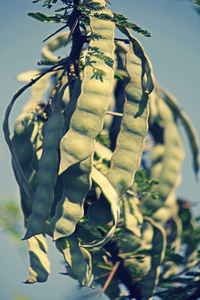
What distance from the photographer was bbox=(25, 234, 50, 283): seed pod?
1872 mm

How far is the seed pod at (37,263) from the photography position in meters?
1.87

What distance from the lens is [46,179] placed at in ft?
5.55

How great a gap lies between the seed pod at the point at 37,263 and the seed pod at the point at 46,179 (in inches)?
8.1

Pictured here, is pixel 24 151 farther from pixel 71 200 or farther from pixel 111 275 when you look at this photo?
pixel 111 275

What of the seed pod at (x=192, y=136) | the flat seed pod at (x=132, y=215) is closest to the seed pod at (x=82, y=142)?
the flat seed pod at (x=132, y=215)

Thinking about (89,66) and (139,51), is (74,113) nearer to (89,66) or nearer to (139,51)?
(89,66)

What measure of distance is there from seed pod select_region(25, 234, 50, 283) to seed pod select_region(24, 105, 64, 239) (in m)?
0.20

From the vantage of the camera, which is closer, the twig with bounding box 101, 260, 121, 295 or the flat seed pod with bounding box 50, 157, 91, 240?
the flat seed pod with bounding box 50, 157, 91, 240

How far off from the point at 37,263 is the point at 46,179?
1.37 feet

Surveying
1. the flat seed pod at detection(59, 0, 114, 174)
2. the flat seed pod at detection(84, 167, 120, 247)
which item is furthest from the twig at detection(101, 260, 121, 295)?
the flat seed pod at detection(59, 0, 114, 174)

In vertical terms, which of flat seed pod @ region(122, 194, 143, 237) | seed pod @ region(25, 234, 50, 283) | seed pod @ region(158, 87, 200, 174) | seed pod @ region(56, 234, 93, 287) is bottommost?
seed pod @ region(25, 234, 50, 283)

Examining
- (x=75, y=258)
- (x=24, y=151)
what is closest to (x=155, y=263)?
(x=75, y=258)

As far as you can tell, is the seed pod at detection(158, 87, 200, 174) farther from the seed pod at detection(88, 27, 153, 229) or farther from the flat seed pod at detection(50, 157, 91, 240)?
the flat seed pod at detection(50, 157, 91, 240)

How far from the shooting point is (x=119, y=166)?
71.5 inches
